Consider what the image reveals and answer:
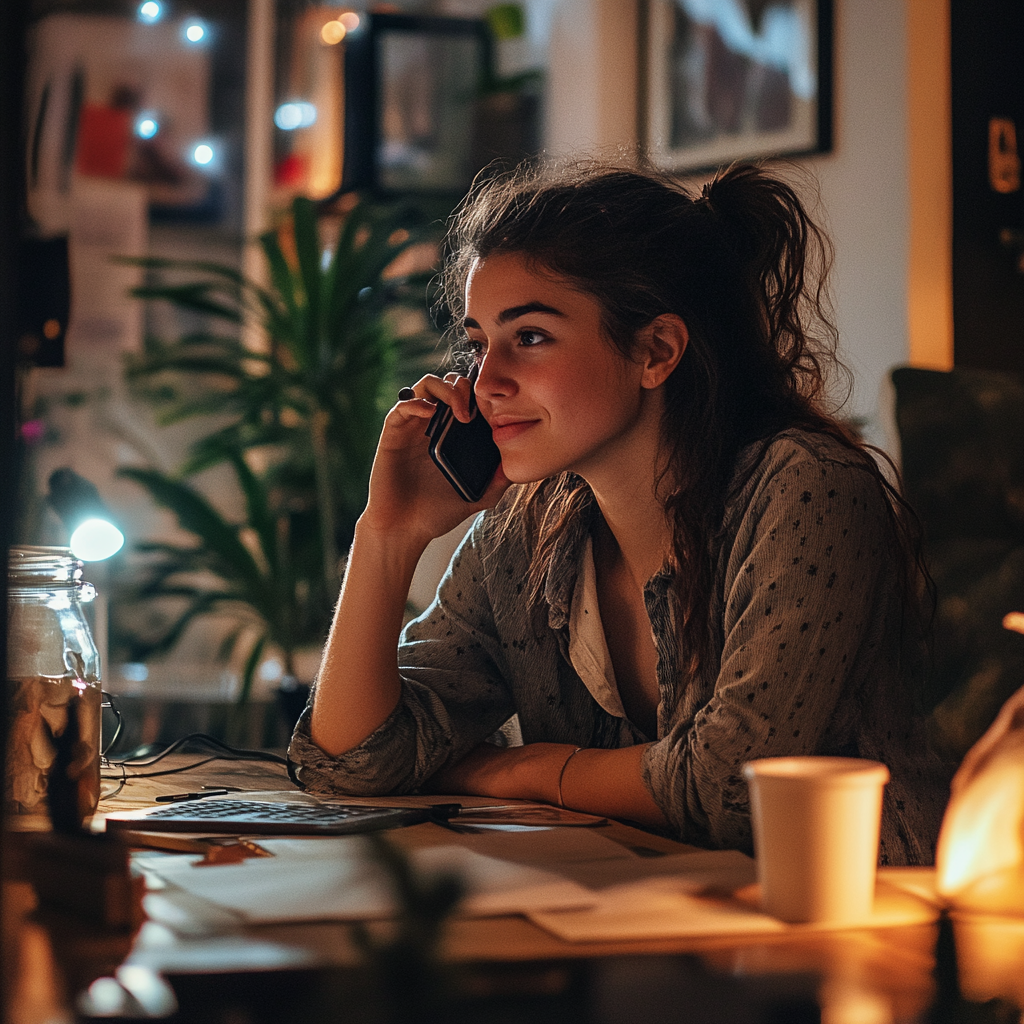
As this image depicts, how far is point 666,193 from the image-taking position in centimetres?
142

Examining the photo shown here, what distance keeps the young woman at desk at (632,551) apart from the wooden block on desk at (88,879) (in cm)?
53

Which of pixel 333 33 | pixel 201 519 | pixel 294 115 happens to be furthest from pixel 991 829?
pixel 294 115

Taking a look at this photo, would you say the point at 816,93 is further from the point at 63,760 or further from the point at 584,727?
the point at 63,760

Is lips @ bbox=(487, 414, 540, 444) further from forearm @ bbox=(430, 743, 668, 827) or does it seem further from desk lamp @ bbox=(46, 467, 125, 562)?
desk lamp @ bbox=(46, 467, 125, 562)

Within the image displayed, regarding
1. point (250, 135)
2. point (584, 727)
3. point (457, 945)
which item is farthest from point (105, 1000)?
point (250, 135)

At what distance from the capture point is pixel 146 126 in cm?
394

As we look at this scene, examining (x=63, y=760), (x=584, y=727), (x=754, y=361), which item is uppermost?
(x=754, y=361)

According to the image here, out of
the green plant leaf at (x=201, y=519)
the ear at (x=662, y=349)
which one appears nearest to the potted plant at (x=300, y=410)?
the green plant leaf at (x=201, y=519)

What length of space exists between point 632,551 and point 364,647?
0.33 metres

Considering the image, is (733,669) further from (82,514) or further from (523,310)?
(82,514)

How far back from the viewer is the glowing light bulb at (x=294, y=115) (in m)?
3.99

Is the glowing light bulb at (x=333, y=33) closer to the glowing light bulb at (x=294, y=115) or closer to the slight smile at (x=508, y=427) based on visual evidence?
the glowing light bulb at (x=294, y=115)

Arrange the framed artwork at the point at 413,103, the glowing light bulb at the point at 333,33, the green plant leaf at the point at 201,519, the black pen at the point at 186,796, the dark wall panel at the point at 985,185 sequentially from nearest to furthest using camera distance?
1. the black pen at the point at 186,796
2. the dark wall panel at the point at 985,185
3. the green plant leaf at the point at 201,519
4. the framed artwork at the point at 413,103
5. the glowing light bulb at the point at 333,33

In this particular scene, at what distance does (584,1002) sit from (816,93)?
242 cm
